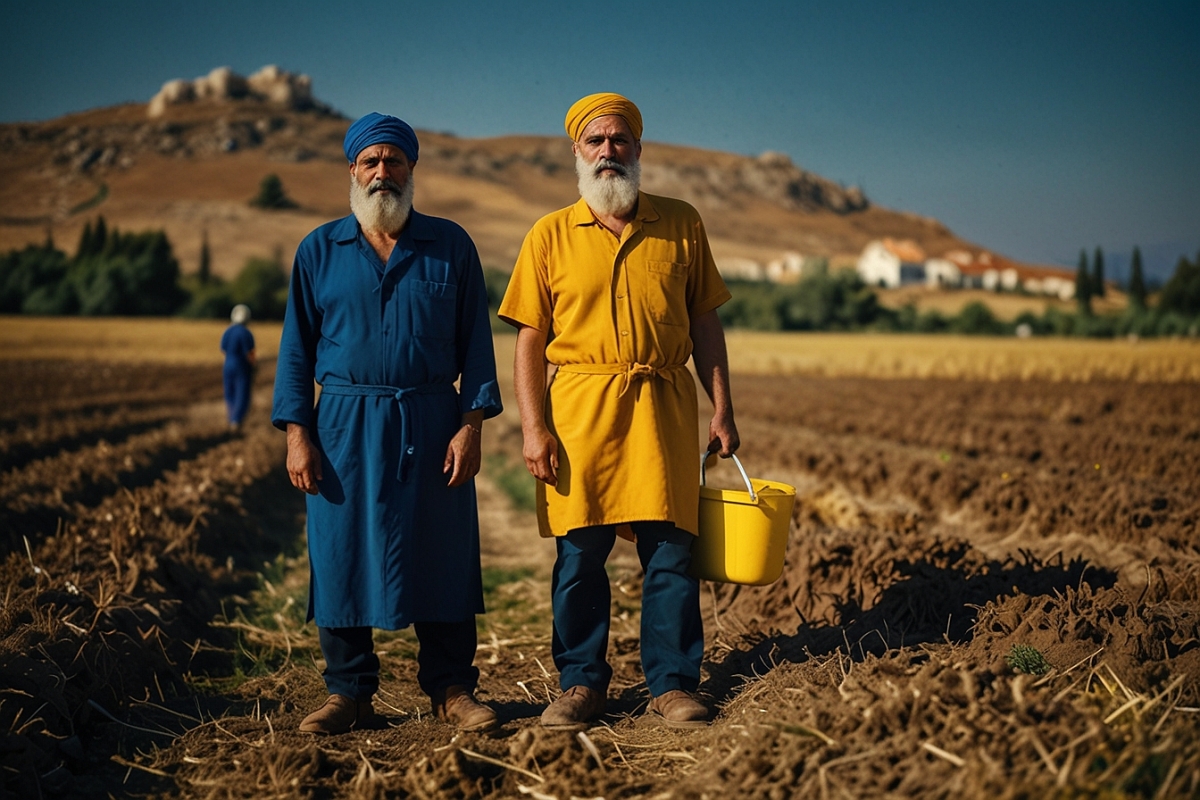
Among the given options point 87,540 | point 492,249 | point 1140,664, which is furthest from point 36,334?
point 492,249

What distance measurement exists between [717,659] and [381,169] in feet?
8.57

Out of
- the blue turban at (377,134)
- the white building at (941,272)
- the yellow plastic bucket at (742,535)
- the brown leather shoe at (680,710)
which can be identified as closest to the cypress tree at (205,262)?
the blue turban at (377,134)

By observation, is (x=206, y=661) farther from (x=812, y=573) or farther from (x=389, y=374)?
(x=812, y=573)

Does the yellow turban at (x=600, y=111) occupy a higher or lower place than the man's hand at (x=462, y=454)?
higher

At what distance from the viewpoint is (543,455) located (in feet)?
12.3

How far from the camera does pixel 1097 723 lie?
2.59 meters

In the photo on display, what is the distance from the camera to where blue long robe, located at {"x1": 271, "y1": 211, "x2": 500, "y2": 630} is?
148 inches

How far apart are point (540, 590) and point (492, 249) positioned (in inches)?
3001

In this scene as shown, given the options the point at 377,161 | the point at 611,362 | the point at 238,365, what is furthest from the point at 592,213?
the point at 238,365

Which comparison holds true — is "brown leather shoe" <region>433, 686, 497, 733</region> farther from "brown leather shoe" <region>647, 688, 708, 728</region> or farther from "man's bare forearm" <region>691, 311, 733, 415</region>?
"man's bare forearm" <region>691, 311, 733, 415</region>

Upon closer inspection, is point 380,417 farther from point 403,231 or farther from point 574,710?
point 574,710

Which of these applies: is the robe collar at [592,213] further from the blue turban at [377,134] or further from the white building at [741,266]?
the white building at [741,266]

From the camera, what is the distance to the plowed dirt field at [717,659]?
9.03 feet

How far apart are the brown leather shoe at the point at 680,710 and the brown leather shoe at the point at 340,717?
102 cm
